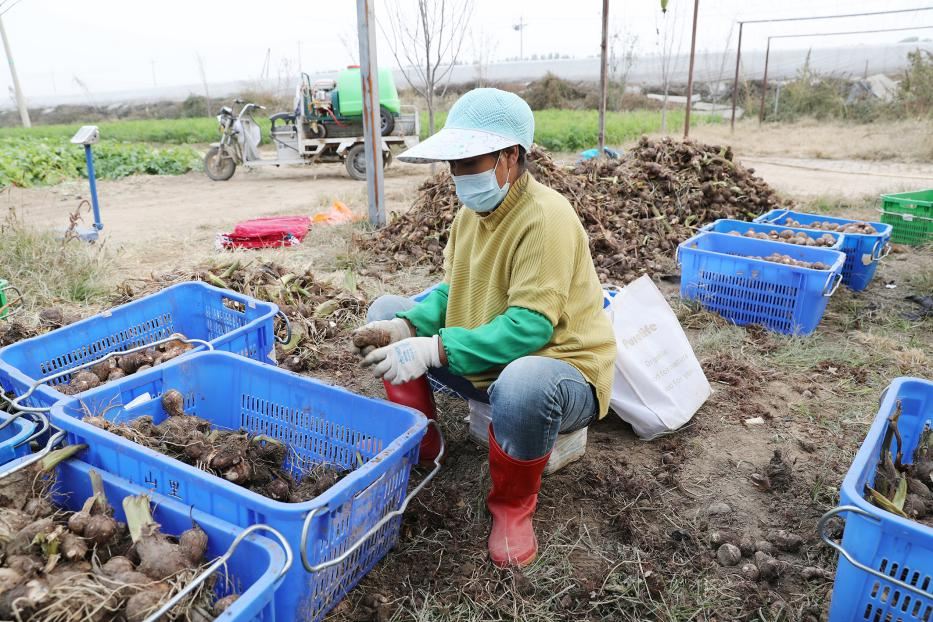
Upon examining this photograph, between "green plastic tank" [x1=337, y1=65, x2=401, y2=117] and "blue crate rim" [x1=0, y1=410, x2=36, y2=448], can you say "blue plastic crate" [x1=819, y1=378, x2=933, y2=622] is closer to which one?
"blue crate rim" [x1=0, y1=410, x2=36, y2=448]

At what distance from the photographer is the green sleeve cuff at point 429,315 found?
2.22 m

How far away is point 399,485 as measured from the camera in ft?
5.93

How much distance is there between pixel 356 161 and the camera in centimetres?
973

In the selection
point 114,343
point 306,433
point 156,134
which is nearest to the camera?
point 306,433

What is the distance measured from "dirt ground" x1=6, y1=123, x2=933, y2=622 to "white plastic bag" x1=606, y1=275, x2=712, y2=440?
0.34 ft

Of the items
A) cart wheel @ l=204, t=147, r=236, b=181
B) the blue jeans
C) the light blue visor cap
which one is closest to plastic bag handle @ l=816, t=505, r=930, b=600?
the blue jeans

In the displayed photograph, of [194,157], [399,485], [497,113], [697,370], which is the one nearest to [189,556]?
[399,485]

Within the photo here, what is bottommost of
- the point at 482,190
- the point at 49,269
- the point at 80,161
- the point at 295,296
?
the point at 80,161

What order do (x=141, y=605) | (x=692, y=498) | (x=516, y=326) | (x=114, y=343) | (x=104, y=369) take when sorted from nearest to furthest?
(x=141, y=605) < (x=516, y=326) < (x=692, y=498) < (x=104, y=369) < (x=114, y=343)

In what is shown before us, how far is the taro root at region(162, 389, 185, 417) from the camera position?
6.56ft

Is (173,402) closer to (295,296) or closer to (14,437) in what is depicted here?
(14,437)

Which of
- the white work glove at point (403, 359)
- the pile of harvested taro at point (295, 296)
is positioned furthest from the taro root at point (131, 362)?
the white work glove at point (403, 359)

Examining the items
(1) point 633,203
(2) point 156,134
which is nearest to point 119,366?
(1) point 633,203

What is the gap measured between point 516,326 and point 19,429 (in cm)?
140
